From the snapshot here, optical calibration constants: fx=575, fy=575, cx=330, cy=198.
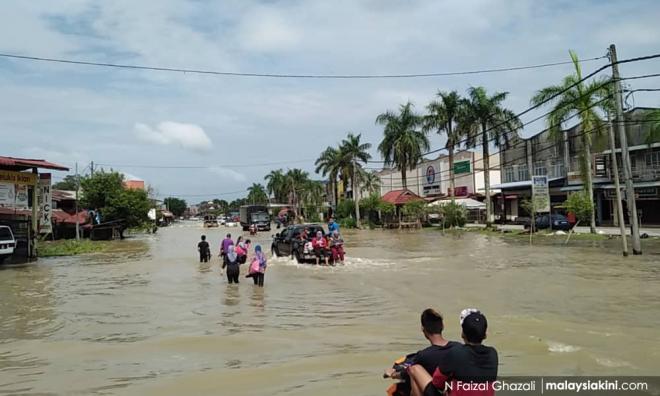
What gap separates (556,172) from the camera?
51.2 meters

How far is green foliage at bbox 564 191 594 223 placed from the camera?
34.9 m

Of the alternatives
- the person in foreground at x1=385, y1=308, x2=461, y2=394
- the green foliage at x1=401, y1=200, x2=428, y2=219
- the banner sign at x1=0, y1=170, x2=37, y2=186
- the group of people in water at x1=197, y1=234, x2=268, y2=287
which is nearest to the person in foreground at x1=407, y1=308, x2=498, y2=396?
the person in foreground at x1=385, y1=308, x2=461, y2=394

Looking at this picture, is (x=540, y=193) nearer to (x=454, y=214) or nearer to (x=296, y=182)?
(x=454, y=214)

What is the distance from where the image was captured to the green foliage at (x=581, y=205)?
115ft

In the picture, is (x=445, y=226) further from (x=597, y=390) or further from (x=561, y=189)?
(x=597, y=390)

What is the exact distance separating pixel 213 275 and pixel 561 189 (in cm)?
3831

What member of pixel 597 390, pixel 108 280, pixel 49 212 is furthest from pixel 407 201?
pixel 597 390

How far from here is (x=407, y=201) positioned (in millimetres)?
59656

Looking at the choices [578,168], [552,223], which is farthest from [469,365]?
[578,168]

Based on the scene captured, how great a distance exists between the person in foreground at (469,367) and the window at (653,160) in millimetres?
43466

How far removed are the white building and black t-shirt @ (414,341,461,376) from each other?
186 feet

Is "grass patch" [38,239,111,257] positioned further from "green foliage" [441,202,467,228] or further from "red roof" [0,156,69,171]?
"green foliage" [441,202,467,228]

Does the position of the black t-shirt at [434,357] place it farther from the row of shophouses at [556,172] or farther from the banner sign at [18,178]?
the row of shophouses at [556,172]

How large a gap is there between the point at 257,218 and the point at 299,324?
52.1m
